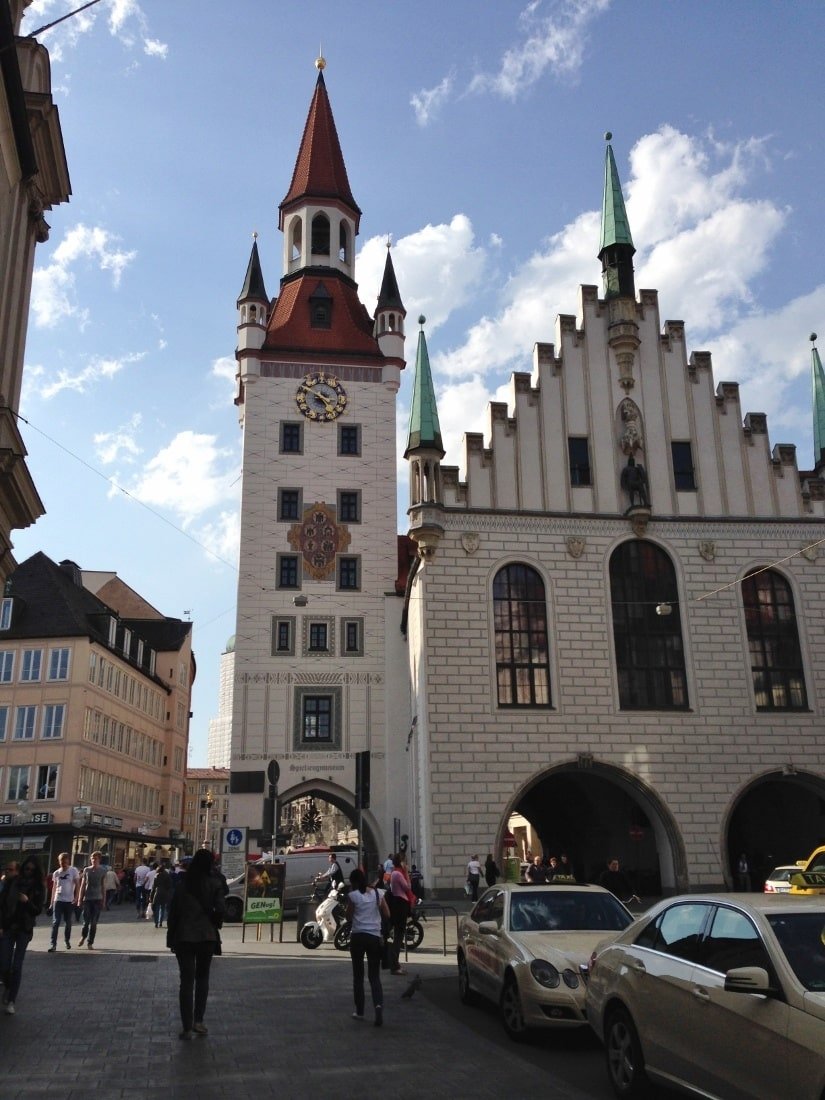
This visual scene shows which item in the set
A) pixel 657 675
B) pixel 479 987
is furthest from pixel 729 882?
pixel 479 987

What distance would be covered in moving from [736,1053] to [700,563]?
28.2m

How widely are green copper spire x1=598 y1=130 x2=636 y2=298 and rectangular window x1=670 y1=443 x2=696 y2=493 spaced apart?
557cm

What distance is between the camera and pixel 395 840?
3862 centimetres

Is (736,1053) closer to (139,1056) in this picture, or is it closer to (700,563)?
(139,1056)

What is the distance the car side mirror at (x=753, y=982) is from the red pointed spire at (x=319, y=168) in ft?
160

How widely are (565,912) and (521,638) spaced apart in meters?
20.7

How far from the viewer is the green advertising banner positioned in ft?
68.3

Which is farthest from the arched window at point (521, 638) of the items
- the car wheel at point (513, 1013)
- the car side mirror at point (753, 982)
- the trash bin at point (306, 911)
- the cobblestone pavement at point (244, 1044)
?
the car side mirror at point (753, 982)

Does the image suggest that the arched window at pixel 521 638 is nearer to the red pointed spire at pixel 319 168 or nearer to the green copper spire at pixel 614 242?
the green copper spire at pixel 614 242

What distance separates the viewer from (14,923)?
456 inches

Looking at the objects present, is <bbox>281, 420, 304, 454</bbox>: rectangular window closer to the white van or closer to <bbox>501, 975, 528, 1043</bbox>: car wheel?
the white van

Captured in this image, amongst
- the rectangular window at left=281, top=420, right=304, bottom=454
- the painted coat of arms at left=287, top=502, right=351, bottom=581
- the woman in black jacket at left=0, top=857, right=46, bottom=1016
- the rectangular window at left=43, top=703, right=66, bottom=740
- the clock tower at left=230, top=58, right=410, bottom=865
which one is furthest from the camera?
the rectangular window at left=43, top=703, right=66, bottom=740

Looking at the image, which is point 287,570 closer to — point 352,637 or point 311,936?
point 352,637

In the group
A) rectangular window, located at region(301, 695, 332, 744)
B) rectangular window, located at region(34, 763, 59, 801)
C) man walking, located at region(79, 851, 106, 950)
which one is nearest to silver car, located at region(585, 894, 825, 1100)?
man walking, located at region(79, 851, 106, 950)
